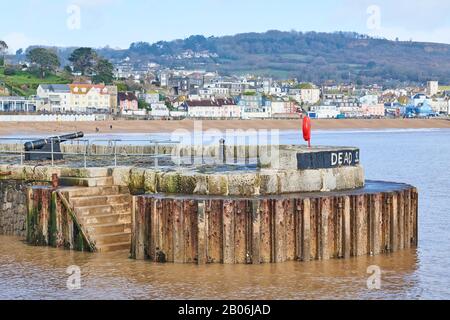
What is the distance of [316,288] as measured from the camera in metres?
19.0

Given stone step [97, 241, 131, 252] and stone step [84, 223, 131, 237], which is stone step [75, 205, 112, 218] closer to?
stone step [84, 223, 131, 237]

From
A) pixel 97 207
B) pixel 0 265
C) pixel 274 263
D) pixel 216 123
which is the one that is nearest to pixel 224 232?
pixel 274 263

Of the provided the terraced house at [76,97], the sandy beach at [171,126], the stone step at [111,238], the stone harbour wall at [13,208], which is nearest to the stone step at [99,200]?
the stone step at [111,238]

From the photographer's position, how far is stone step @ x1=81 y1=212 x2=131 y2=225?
22.6m

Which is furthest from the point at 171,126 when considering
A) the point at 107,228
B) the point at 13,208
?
the point at 107,228

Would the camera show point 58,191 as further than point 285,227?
Yes

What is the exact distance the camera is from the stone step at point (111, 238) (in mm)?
22578

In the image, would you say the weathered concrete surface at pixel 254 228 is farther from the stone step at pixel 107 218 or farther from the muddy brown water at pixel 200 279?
the stone step at pixel 107 218

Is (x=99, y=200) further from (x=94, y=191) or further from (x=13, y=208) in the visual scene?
(x=13, y=208)

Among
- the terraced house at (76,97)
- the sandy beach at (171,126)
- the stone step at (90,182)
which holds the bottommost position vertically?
the sandy beach at (171,126)

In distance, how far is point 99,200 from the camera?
2336 centimetres

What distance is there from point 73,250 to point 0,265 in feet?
6.07
